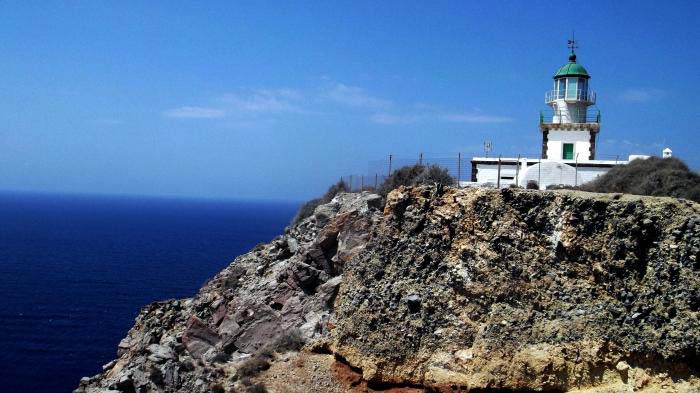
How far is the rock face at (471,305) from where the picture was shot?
16.4 meters

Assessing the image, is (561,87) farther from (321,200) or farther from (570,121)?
(321,200)

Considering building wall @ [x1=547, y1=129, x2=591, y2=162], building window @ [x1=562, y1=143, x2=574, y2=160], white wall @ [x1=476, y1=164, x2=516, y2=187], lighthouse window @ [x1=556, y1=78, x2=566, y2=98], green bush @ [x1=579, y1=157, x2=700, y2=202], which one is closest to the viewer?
green bush @ [x1=579, y1=157, x2=700, y2=202]

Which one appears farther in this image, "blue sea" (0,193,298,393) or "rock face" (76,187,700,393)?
"blue sea" (0,193,298,393)

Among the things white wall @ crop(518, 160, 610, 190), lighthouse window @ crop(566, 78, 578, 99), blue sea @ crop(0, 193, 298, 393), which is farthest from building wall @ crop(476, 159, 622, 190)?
blue sea @ crop(0, 193, 298, 393)

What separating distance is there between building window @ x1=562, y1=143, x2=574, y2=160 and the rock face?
12.1 m

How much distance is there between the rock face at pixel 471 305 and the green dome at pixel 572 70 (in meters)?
13.9

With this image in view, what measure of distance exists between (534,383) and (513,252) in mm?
3974

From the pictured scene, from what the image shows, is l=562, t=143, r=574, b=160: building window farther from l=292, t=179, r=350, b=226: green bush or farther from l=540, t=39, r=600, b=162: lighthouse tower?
l=292, t=179, r=350, b=226: green bush

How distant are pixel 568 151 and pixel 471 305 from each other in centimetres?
1614

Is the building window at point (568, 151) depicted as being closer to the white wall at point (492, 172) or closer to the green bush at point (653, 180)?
the white wall at point (492, 172)

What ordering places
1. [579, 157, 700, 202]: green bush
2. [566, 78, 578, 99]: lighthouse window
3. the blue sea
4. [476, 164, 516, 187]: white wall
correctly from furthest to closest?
1. the blue sea
2. [566, 78, 578, 99]: lighthouse window
3. [476, 164, 516, 187]: white wall
4. [579, 157, 700, 202]: green bush

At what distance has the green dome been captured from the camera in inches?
1297

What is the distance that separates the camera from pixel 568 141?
32656 millimetres

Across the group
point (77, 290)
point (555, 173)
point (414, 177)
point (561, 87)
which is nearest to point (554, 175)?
point (555, 173)
